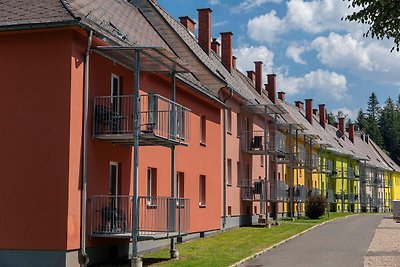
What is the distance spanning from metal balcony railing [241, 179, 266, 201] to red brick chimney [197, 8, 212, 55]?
7.34 metres

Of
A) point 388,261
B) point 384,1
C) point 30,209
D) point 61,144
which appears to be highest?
point 384,1

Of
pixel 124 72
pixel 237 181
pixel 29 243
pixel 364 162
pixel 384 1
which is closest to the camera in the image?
pixel 384 1

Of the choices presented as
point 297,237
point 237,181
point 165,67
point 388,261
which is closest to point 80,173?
point 165,67

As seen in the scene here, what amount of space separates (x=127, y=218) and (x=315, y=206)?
24358 mm

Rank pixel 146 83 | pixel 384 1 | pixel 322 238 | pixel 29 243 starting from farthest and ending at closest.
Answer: pixel 322 238 → pixel 146 83 → pixel 29 243 → pixel 384 1

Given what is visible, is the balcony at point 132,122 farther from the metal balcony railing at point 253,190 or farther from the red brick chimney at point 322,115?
the red brick chimney at point 322,115

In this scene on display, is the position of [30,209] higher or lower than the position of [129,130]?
lower

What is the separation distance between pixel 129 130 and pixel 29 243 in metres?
3.81

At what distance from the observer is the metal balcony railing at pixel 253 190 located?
31.7 meters

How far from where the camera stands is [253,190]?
1262 inches

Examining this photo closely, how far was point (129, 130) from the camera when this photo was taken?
15641 millimetres

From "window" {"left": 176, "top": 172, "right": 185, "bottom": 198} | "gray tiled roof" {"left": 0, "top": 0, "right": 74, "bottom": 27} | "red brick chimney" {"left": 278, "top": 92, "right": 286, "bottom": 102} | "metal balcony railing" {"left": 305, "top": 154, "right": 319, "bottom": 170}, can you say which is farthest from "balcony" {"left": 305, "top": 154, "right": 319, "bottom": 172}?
"gray tiled roof" {"left": 0, "top": 0, "right": 74, "bottom": 27}

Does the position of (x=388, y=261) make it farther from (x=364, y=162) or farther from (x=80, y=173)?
(x=364, y=162)

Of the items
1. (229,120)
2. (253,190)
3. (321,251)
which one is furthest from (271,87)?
(321,251)
